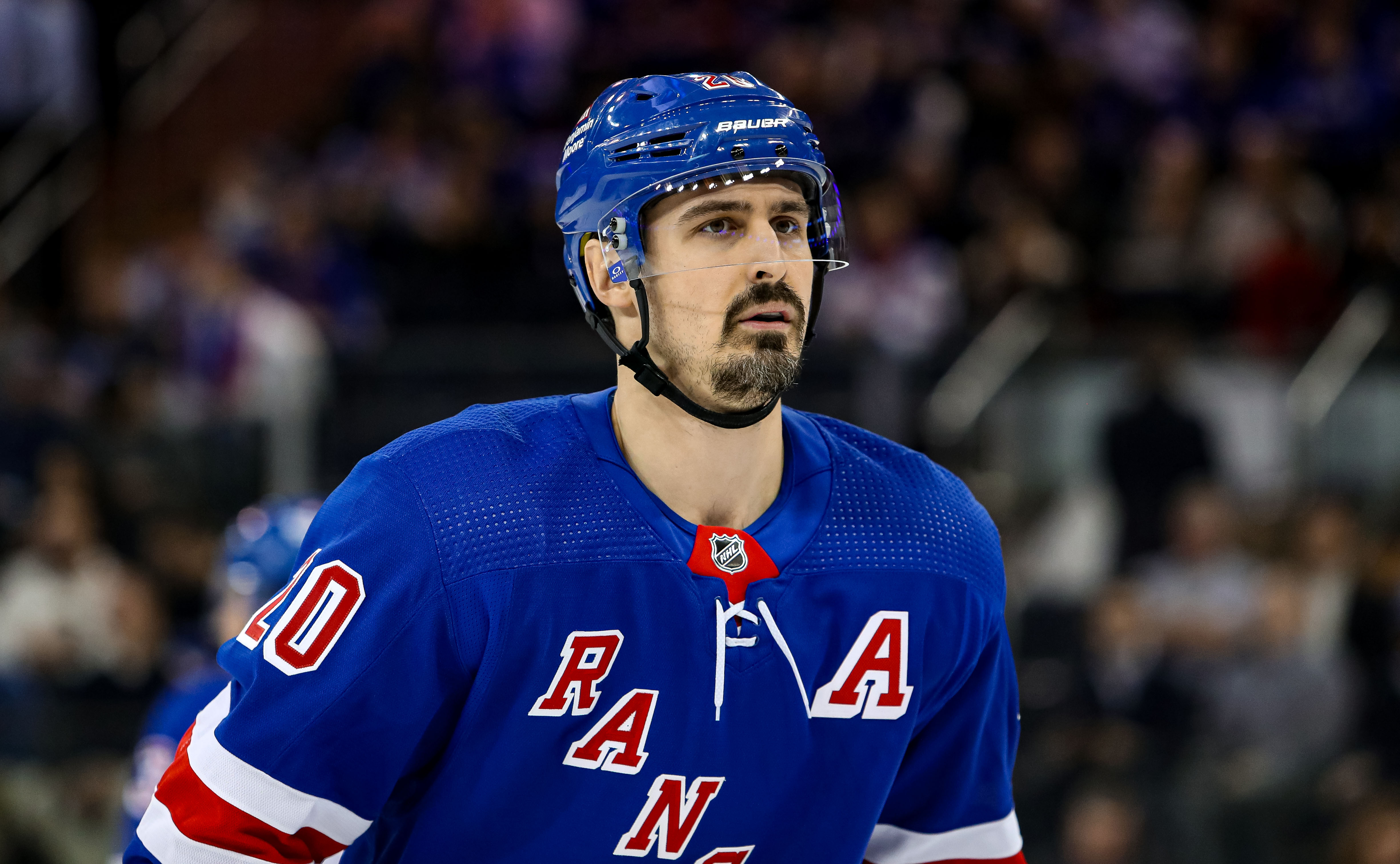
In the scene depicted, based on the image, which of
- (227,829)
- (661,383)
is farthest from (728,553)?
(227,829)

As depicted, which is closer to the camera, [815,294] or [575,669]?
[575,669]

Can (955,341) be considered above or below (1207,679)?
above

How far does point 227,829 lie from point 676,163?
103cm

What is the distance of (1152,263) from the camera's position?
→ 8.38 metres

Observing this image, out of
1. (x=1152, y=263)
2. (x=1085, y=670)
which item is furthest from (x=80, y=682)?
(x=1152, y=263)

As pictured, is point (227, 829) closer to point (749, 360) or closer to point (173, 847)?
point (173, 847)

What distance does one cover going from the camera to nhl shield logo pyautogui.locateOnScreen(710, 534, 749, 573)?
2.24 m

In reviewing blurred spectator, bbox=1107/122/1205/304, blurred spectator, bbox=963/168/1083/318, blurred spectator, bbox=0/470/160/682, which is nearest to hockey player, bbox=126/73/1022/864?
blurred spectator, bbox=0/470/160/682

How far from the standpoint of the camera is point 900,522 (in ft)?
7.83

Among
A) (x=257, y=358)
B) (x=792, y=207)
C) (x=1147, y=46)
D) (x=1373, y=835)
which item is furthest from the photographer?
(x=1147, y=46)

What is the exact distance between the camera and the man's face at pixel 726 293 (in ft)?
7.40

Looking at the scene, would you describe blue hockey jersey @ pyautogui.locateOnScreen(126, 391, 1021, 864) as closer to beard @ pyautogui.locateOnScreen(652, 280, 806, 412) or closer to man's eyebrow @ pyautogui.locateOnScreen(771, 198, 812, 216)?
beard @ pyautogui.locateOnScreen(652, 280, 806, 412)

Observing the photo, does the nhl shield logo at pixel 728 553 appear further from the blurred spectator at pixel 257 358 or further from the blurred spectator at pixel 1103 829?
the blurred spectator at pixel 257 358

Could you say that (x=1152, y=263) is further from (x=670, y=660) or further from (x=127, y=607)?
(x=670, y=660)
